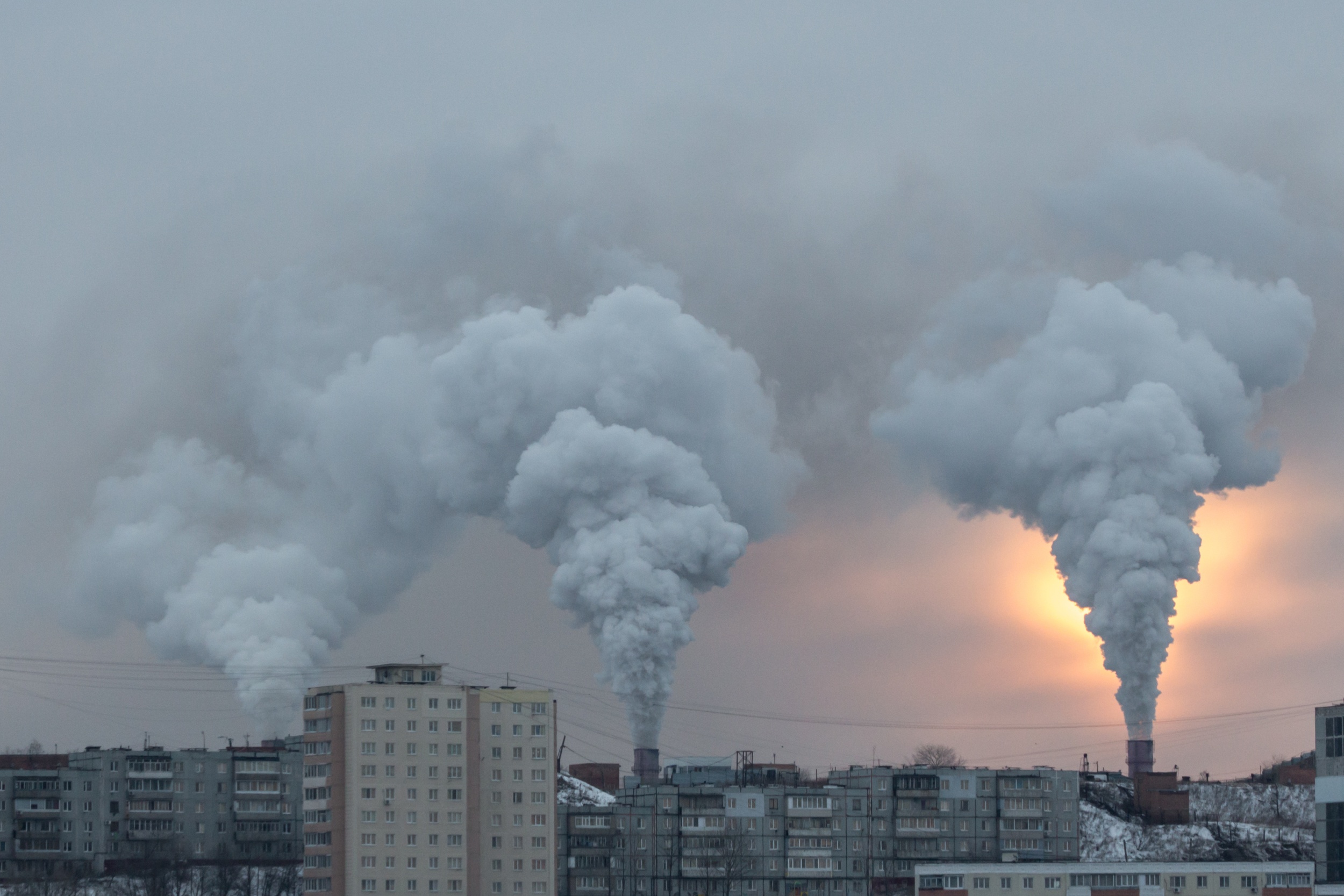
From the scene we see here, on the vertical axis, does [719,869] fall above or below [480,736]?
below

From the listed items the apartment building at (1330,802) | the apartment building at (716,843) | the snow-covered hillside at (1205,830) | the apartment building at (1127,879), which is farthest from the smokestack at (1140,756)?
the apartment building at (1330,802)

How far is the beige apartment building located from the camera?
296 feet

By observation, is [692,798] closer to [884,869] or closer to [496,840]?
[884,869]

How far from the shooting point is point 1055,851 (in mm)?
115375

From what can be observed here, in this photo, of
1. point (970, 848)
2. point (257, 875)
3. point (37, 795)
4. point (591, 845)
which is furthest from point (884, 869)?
point (37, 795)

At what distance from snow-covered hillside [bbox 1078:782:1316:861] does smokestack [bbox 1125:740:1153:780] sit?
1374mm

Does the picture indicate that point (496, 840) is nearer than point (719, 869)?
Yes

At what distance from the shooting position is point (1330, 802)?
70.2 metres

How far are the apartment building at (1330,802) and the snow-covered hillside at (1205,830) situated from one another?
3979cm

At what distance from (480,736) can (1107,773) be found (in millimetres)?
47003

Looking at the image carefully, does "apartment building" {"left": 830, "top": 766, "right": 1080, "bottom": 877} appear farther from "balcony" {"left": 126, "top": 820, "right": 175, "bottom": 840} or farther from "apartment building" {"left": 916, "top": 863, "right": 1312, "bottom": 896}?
"balcony" {"left": 126, "top": 820, "right": 175, "bottom": 840}

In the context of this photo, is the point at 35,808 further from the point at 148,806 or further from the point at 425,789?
the point at 425,789

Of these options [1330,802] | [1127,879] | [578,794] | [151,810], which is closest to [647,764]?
[578,794]

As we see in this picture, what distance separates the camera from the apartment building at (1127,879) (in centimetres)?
8288
